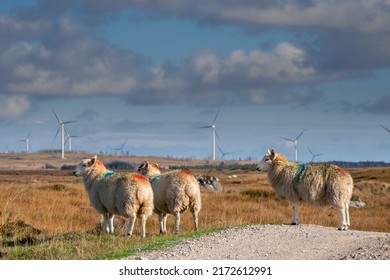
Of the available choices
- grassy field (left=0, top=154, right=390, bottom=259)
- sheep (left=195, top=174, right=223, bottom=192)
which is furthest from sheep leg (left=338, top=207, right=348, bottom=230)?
sheep (left=195, top=174, right=223, bottom=192)

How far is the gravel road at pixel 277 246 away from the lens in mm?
15844

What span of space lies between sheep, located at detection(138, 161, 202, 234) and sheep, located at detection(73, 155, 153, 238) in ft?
4.50

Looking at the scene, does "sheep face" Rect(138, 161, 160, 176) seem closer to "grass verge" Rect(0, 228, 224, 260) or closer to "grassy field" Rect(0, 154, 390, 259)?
"grassy field" Rect(0, 154, 390, 259)

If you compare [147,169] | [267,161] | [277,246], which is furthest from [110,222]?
[277,246]

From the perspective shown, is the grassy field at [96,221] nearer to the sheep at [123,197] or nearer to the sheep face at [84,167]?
the sheep at [123,197]

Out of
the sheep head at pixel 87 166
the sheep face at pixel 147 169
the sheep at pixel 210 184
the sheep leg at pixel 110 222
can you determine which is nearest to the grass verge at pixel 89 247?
the sheep leg at pixel 110 222

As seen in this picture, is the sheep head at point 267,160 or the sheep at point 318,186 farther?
the sheep head at point 267,160

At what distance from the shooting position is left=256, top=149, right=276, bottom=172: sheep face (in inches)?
995

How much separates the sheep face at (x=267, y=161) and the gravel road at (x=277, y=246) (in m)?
5.52

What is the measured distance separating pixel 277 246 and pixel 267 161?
8367mm

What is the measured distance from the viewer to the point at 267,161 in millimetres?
25328

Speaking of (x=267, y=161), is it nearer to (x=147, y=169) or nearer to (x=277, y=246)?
(x=147, y=169)
